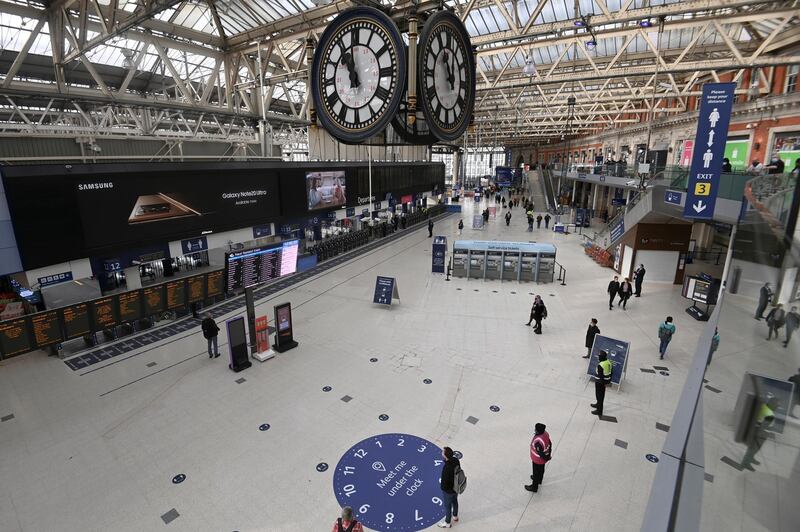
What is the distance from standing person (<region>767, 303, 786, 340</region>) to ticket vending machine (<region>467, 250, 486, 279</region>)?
43.7 feet

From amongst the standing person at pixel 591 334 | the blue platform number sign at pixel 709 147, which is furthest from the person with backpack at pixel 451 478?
the blue platform number sign at pixel 709 147

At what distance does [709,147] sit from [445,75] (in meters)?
9.99

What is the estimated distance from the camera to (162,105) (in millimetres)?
12891

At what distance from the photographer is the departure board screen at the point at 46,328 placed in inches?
389

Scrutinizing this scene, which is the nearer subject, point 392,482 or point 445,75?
point 445,75

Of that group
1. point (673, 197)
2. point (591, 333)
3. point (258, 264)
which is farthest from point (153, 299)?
point (673, 197)

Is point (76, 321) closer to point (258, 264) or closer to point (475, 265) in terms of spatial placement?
point (258, 264)

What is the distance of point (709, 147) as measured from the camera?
31.8 feet

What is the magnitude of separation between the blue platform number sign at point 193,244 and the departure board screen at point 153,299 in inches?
55.5

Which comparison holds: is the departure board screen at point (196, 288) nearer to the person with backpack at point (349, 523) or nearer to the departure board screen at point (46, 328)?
the departure board screen at point (46, 328)

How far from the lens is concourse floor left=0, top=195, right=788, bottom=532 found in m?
5.47

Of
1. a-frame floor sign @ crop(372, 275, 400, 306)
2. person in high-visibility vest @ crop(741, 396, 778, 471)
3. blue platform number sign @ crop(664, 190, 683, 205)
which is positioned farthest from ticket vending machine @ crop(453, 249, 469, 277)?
person in high-visibility vest @ crop(741, 396, 778, 471)

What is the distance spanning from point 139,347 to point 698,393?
1235cm

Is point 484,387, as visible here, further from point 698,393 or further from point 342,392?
point 698,393
